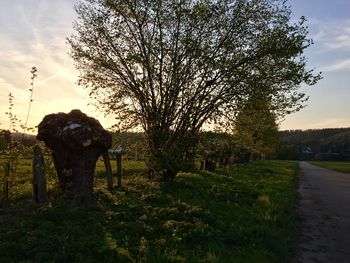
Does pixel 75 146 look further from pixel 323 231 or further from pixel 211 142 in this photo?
pixel 211 142

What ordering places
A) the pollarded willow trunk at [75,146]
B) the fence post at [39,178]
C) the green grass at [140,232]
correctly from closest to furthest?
the green grass at [140,232], the fence post at [39,178], the pollarded willow trunk at [75,146]

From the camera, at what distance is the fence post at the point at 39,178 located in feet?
36.1

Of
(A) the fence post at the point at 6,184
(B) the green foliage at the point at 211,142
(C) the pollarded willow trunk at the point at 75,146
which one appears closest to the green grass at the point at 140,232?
(A) the fence post at the point at 6,184

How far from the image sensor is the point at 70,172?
11305 mm

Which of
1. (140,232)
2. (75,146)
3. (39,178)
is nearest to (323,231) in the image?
(140,232)

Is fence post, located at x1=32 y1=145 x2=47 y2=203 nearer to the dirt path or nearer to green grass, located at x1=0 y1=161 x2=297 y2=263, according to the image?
green grass, located at x1=0 y1=161 x2=297 y2=263

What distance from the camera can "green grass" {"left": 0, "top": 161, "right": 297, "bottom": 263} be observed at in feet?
23.5

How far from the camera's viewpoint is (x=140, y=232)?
876 cm

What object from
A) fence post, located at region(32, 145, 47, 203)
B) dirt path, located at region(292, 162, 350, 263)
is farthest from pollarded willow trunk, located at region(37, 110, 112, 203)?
dirt path, located at region(292, 162, 350, 263)

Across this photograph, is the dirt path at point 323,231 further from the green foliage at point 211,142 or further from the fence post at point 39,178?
the fence post at point 39,178

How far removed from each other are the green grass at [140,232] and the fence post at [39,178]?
1.28ft

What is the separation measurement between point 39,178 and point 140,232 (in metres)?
3.70

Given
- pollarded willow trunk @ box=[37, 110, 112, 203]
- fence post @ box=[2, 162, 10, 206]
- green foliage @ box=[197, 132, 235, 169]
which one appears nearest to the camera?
fence post @ box=[2, 162, 10, 206]

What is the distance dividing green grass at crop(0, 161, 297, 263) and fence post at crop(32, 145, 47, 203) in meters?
0.39
